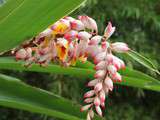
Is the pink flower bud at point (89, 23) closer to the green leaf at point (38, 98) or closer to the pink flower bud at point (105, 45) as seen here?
the pink flower bud at point (105, 45)

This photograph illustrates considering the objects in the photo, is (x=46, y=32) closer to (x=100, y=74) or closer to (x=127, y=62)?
(x=100, y=74)

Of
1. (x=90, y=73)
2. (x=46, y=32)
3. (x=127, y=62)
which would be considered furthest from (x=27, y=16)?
(x=127, y=62)

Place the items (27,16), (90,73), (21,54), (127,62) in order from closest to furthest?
(27,16) → (21,54) → (90,73) → (127,62)

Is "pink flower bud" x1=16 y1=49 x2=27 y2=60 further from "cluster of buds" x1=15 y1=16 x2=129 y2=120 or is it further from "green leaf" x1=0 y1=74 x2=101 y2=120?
"green leaf" x1=0 y1=74 x2=101 y2=120

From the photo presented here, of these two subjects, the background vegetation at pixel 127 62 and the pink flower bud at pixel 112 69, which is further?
the background vegetation at pixel 127 62

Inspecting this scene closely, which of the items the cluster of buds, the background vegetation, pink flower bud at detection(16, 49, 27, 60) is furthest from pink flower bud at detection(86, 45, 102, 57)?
the background vegetation

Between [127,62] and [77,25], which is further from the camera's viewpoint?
[127,62]

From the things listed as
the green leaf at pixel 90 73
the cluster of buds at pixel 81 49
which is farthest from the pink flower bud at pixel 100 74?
the green leaf at pixel 90 73
